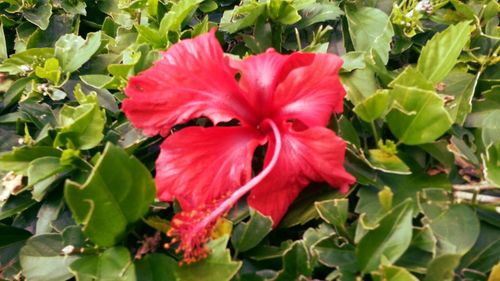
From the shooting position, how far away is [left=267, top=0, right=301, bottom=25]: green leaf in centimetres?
93

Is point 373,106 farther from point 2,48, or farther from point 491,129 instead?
point 2,48

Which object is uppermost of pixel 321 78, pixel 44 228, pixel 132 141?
pixel 321 78

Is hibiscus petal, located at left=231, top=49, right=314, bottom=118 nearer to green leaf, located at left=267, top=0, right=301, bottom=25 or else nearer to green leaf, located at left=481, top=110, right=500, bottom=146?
green leaf, located at left=267, top=0, right=301, bottom=25

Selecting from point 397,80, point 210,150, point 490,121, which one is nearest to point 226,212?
point 210,150

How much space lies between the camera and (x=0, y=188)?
810mm

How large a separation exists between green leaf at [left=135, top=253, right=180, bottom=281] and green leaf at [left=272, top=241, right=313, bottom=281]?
0.48ft

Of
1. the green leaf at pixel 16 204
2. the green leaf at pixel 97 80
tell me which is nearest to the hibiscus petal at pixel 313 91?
the green leaf at pixel 97 80

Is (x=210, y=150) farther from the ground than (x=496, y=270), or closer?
farther from the ground

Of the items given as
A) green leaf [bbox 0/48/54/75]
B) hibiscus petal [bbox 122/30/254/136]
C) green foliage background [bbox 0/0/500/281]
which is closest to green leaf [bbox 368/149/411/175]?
green foliage background [bbox 0/0/500/281]

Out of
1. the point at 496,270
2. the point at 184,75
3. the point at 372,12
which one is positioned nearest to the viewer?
the point at 496,270

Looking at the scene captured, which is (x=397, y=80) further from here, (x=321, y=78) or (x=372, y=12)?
(x=372, y=12)

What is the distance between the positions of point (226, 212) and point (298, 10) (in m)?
0.49

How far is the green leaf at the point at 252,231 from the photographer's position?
2.33ft

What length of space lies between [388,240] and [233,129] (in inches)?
10.6
